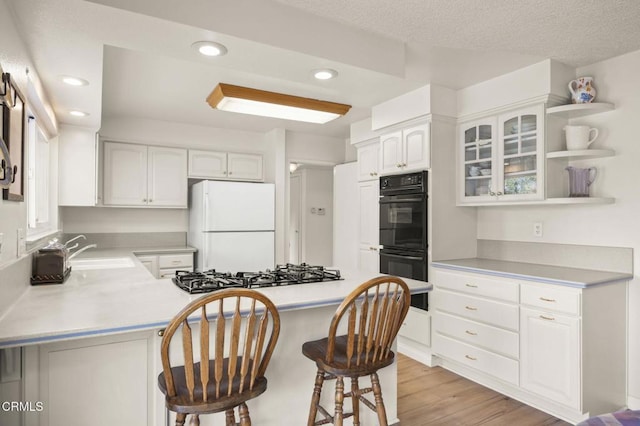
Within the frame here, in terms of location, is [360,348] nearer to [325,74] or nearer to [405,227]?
[325,74]

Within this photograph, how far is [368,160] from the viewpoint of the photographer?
13.5 ft

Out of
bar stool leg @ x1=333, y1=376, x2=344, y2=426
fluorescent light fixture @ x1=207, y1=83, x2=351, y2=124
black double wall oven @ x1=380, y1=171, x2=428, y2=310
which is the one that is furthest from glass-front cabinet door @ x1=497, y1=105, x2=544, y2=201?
bar stool leg @ x1=333, y1=376, x2=344, y2=426

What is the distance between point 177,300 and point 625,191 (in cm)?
283

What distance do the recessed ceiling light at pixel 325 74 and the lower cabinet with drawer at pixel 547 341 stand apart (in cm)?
175

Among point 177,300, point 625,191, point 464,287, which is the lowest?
point 464,287

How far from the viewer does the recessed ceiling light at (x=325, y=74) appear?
241 centimetres

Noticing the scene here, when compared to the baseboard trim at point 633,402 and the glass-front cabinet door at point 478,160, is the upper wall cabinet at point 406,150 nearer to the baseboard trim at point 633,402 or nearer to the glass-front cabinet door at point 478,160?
the glass-front cabinet door at point 478,160

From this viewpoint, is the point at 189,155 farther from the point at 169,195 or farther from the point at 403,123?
the point at 403,123

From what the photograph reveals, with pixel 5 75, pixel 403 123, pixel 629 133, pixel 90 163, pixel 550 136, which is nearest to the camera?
pixel 5 75

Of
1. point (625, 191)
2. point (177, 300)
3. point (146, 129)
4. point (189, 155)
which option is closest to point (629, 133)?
point (625, 191)

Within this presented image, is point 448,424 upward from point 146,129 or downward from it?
downward

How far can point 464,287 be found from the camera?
2.94 meters

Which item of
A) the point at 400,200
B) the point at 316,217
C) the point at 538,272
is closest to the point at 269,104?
the point at 400,200

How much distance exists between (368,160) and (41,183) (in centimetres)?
300
